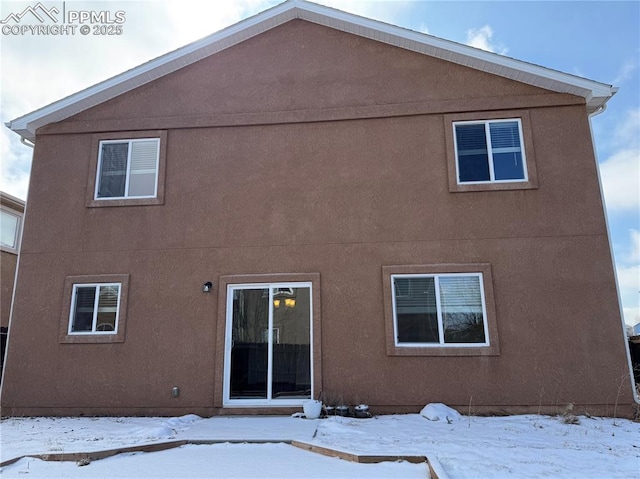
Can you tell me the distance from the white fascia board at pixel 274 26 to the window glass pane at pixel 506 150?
101 cm

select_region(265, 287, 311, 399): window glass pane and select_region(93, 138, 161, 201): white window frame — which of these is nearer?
select_region(265, 287, 311, 399): window glass pane

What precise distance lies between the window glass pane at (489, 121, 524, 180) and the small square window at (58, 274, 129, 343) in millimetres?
7616

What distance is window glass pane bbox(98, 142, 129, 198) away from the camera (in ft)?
32.2

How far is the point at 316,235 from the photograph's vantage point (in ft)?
29.4

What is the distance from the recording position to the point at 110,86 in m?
9.96

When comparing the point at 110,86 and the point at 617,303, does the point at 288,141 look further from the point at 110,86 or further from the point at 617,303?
the point at 617,303

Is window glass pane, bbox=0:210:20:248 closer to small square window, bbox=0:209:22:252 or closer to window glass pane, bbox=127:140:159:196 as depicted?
small square window, bbox=0:209:22:252

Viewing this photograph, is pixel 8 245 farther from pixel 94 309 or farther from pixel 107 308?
pixel 107 308

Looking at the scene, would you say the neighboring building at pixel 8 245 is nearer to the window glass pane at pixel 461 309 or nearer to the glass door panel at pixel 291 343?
the glass door panel at pixel 291 343

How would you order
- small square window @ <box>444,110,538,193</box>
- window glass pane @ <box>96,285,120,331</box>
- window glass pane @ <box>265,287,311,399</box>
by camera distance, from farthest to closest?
window glass pane @ <box>96,285,120,331</box>
small square window @ <box>444,110,538,193</box>
window glass pane @ <box>265,287,311,399</box>

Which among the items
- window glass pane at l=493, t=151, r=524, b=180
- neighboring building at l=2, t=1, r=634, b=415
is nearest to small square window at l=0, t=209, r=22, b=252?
neighboring building at l=2, t=1, r=634, b=415

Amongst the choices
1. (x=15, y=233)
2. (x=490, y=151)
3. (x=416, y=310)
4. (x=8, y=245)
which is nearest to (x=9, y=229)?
(x=15, y=233)

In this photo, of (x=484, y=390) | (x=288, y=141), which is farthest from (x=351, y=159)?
(x=484, y=390)

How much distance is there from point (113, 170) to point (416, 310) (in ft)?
22.8
